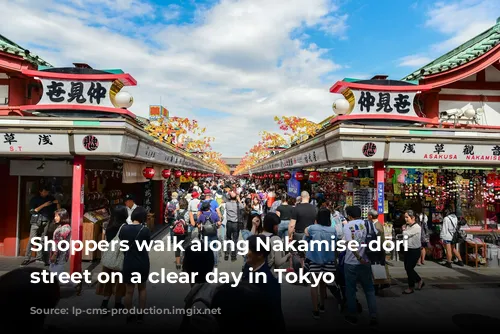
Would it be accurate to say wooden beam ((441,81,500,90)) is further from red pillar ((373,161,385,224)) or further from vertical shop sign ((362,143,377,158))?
vertical shop sign ((362,143,377,158))

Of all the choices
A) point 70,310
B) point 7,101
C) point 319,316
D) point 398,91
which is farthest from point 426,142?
point 7,101

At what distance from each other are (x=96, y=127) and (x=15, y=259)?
6145 mm

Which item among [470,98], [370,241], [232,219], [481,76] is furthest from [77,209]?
[481,76]

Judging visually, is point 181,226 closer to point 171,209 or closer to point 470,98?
point 171,209

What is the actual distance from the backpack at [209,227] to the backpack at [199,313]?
4372mm

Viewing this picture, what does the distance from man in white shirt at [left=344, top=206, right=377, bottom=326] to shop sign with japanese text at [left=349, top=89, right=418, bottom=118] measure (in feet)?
14.3

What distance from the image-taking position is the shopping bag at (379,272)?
6.63m

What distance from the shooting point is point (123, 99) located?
8.51 meters

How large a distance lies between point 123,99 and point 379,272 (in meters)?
7.79

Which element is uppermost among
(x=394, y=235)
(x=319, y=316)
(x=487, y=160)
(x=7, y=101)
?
(x=7, y=101)

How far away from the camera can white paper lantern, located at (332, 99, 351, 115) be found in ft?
29.6

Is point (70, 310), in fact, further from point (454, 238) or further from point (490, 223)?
point (490, 223)

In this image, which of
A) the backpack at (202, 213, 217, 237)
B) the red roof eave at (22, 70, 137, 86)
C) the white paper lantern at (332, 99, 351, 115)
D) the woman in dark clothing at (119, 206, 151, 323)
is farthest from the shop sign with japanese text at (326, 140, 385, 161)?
the red roof eave at (22, 70, 137, 86)

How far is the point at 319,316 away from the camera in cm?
604
